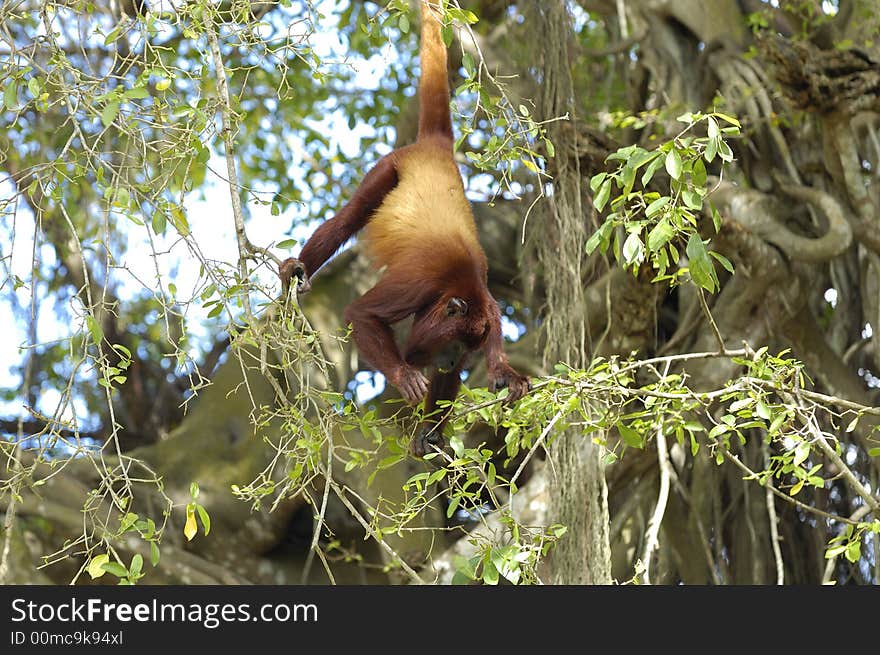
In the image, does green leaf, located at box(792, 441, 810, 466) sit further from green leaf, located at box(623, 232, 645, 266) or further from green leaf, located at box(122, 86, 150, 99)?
green leaf, located at box(122, 86, 150, 99)

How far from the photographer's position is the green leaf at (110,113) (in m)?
2.66

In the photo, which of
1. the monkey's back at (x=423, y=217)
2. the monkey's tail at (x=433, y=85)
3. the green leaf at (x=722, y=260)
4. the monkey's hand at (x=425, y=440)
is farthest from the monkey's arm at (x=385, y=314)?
the green leaf at (x=722, y=260)

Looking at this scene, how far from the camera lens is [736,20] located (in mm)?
6715

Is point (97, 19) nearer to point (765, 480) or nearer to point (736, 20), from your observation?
point (765, 480)

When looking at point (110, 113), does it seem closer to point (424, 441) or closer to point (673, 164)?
point (673, 164)

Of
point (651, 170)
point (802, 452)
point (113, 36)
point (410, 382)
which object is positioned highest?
point (113, 36)

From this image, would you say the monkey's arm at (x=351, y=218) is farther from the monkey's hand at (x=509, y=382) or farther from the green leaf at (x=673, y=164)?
the green leaf at (x=673, y=164)

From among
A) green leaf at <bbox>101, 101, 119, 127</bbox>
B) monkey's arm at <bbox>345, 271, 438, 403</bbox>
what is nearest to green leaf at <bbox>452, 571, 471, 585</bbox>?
monkey's arm at <bbox>345, 271, 438, 403</bbox>

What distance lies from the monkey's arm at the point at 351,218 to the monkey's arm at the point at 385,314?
0.75ft

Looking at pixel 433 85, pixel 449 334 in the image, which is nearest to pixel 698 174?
pixel 449 334

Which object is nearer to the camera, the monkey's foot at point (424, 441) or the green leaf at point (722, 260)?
the green leaf at point (722, 260)

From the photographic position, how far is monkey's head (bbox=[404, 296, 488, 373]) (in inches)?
155

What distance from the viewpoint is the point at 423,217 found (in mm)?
4305

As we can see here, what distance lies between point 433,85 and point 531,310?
6.34 ft
